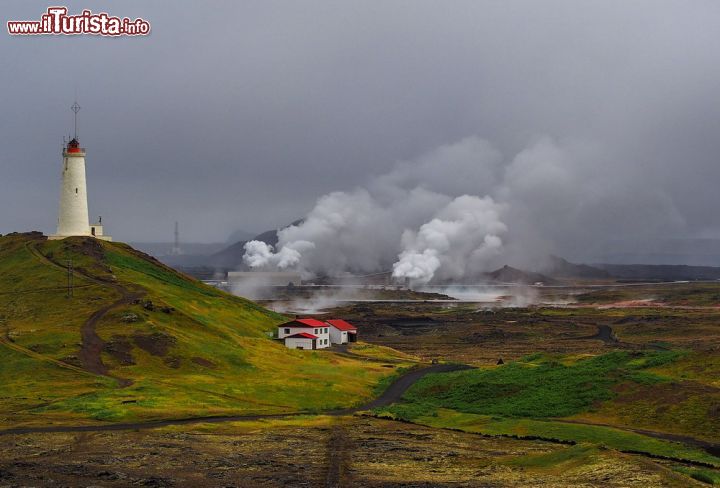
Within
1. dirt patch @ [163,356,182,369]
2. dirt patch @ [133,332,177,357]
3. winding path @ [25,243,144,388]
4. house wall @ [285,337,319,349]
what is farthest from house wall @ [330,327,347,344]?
dirt patch @ [163,356,182,369]

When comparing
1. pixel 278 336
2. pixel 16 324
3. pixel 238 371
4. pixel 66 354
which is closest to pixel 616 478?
pixel 238 371

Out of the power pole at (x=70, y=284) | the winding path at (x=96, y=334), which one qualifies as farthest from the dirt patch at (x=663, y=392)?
the power pole at (x=70, y=284)

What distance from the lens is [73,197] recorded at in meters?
156

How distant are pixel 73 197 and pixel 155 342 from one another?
59.5m

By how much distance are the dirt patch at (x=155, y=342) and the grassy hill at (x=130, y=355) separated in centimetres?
13

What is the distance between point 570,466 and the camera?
5547 centimetres

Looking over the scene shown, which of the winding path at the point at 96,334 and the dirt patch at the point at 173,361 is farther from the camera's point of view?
the dirt patch at the point at 173,361

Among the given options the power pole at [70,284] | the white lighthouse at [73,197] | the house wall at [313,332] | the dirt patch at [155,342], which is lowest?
the house wall at [313,332]

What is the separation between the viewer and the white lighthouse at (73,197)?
153 metres

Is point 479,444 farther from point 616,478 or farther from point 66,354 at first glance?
point 66,354

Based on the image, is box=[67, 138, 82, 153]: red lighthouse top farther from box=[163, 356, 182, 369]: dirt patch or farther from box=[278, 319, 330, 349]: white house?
box=[163, 356, 182, 369]: dirt patch

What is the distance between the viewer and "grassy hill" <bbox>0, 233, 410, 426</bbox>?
273ft

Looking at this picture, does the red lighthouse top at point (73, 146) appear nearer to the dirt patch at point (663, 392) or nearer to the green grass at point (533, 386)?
the green grass at point (533, 386)

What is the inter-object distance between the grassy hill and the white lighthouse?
479 centimetres
